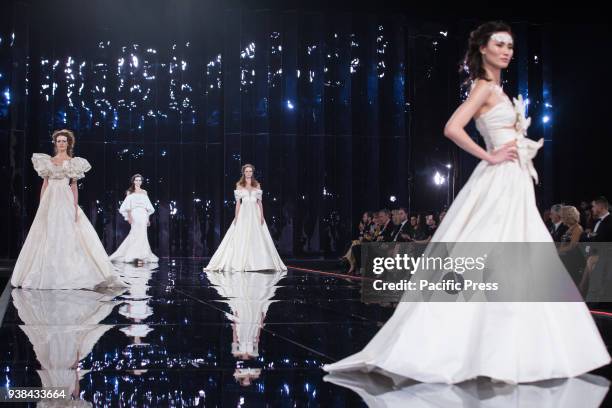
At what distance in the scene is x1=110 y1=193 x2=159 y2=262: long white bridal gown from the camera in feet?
47.6

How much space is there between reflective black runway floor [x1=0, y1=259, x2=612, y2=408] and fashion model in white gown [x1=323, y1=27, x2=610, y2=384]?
7cm

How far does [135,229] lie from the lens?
47.9 ft

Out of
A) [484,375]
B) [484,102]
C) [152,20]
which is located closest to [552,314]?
[484,375]

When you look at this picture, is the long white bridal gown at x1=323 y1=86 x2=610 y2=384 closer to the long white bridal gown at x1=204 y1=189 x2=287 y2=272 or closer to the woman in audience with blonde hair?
the woman in audience with blonde hair

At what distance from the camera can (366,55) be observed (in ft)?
52.9

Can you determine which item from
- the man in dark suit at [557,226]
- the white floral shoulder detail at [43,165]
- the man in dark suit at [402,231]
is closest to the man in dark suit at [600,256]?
the man in dark suit at [557,226]

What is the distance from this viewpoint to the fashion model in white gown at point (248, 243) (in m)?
11.3

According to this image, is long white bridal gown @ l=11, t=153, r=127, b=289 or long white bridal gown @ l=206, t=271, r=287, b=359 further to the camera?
long white bridal gown @ l=11, t=153, r=127, b=289

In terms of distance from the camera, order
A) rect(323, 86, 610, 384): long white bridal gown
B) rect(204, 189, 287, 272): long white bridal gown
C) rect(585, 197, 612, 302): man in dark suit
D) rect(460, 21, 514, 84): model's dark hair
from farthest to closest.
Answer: rect(204, 189, 287, 272): long white bridal gown, rect(585, 197, 612, 302): man in dark suit, rect(460, 21, 514, 84): model's dark hair, rect(323, 86, 610, 384): long white bridal gown

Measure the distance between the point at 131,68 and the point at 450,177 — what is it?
23.5 ft

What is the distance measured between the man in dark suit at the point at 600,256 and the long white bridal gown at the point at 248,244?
524 centimetres

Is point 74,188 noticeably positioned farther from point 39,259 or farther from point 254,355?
point 254,355

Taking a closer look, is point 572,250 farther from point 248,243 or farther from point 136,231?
point 136,231

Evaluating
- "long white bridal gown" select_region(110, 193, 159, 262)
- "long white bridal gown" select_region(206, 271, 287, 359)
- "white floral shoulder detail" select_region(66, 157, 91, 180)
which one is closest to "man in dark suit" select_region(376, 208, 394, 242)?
"long white bridal gown" select_region(206, 271, 287, 359)
